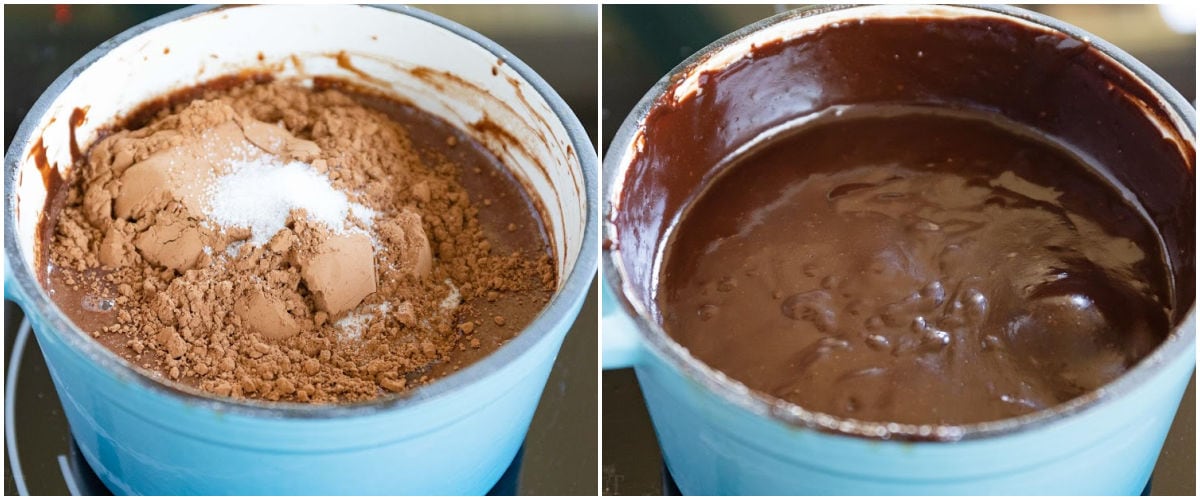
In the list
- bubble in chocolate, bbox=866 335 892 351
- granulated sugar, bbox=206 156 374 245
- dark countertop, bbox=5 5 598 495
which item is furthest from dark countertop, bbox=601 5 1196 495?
bubble in chocolate, bbox=866 335 892 351

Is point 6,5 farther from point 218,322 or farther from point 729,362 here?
point 729,362

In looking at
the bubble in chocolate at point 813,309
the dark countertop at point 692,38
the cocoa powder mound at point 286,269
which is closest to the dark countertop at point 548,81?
the dark countertop at point 692,38

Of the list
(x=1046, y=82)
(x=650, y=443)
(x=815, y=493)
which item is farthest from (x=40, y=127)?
(x=1046, y=82)

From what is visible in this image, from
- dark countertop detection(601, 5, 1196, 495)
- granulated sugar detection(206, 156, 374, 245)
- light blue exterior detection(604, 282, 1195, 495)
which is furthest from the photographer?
dark countertop detection(601, 5, 1196, 495)

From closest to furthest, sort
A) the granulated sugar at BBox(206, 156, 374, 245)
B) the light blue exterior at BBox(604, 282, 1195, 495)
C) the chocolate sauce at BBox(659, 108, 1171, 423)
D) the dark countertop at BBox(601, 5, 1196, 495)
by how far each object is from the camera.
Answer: the light blue exterior at BBox(604, 282, 1195, 495)
the chocolate sauce at BBox(659, 108, 1171, 423)
the granulated sugar at BBox(206, 156, 374, 245)
the dark countertop at BBox(601, 5, 1196, 495)

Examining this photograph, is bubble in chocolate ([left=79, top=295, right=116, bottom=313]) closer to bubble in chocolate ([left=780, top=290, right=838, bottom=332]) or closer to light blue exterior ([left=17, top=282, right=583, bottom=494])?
light blue exterior ([left=17, top=282, right=583, bottom=494])

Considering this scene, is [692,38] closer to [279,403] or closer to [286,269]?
[286,269]
